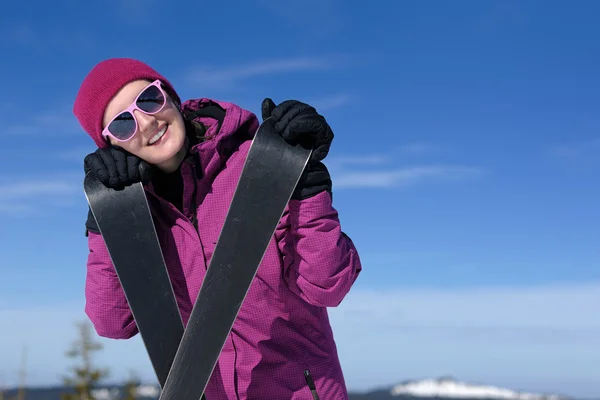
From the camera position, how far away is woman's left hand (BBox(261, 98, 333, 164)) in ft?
7.50

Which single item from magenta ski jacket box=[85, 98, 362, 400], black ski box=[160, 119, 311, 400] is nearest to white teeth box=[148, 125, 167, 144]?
magenta ski jacket box=[85, 98, 362, 400]

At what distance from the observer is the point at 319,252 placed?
7.60ft

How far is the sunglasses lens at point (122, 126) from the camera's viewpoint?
2.47 meters

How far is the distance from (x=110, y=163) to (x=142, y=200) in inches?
7.1

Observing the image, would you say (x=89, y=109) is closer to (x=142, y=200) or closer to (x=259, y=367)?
(x=142, y=200)

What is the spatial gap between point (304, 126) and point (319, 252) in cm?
43

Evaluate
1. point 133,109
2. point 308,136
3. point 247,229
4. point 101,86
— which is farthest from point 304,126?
point 101,86

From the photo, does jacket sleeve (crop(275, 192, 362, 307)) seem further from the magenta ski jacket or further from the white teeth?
the white teeth

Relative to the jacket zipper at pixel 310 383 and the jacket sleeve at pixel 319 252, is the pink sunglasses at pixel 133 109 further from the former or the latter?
the jacket zipper at pixel 310 383

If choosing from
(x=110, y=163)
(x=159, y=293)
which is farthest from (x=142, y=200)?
(x=159, y=293)

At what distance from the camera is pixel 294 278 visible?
8.06ft

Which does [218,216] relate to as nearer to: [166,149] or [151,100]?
[166,149]

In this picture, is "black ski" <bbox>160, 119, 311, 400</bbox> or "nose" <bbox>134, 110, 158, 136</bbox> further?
"nose" <bbox>134, 110, 158, 136</bbox>

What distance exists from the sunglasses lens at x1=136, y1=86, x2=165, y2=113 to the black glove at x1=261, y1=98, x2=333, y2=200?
0.43 metres
